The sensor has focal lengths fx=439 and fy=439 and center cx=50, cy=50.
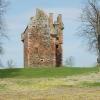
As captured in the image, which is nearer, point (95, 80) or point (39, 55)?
point (95, 80)

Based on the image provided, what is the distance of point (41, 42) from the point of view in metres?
68.8

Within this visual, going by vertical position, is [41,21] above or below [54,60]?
above

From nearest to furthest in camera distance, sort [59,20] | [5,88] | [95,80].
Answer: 1. [5,88]
2. [95,80]
3. [59,20]

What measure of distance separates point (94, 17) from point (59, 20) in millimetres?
6795

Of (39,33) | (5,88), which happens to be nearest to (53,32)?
(39,33)

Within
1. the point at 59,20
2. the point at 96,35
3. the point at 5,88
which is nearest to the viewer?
the point at 5,88

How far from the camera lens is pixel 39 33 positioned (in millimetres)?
69312

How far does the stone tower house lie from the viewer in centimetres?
6800

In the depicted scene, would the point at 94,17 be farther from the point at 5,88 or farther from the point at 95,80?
the point at 5,88

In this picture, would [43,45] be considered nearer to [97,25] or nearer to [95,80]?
[97,25]

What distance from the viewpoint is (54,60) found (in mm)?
68625

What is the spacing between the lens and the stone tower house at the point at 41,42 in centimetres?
6800

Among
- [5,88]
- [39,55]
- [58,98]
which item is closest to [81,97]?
[58,98]

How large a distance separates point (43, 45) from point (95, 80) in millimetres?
30908
